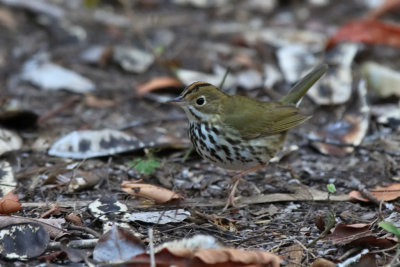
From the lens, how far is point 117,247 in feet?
9.77

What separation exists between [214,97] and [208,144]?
0.36 metres

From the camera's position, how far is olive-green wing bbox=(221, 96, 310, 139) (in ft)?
13.4

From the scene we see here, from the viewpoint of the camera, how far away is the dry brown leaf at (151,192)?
12.1 feet

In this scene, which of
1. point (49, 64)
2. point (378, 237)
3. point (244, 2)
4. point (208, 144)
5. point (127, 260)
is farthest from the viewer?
point (244, 2)

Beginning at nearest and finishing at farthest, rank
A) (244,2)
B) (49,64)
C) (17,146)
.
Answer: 1. (17,146)
2. (49,64)
3. (244,2)

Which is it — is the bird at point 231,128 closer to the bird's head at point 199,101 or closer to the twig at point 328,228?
the bird's head at point 199,101

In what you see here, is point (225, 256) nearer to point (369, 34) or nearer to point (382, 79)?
point (382, 79)

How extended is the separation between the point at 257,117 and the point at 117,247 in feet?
5.31

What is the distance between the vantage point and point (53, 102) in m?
5.43

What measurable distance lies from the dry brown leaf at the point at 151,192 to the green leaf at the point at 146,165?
206 millimetres

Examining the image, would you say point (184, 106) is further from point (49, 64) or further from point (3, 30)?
point (3, 30)

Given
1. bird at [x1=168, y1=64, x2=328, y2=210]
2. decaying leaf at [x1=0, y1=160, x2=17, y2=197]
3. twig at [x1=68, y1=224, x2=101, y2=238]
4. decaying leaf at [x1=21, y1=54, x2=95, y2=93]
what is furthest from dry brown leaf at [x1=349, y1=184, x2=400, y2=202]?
decaying leaf at [x1=21, y1=54, x2=95, y2=93]

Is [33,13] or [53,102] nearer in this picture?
[53,102]

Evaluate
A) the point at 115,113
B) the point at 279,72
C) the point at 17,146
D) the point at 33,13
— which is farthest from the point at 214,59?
the point at 17,146
